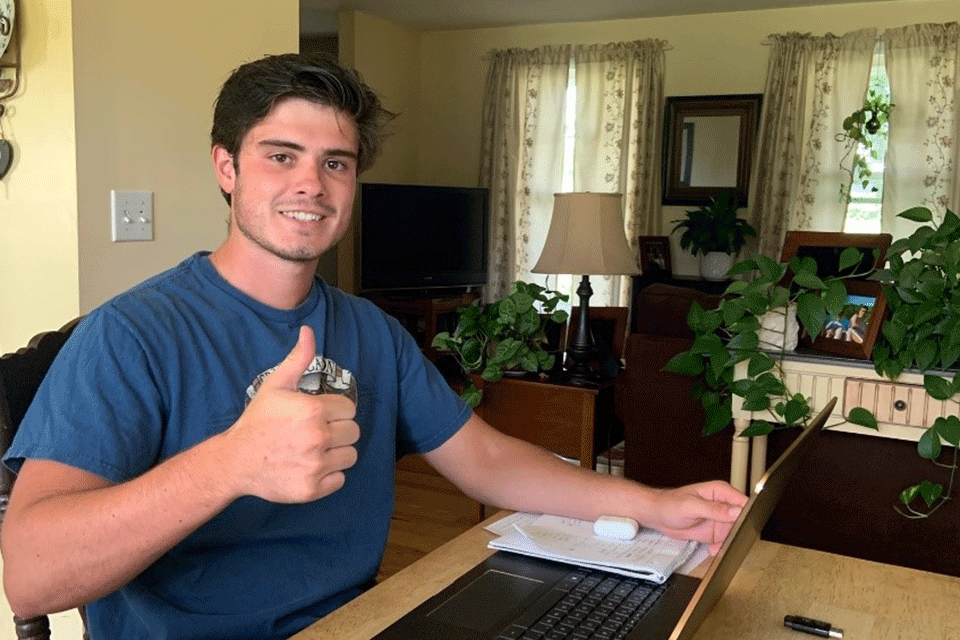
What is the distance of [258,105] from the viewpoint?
130cm

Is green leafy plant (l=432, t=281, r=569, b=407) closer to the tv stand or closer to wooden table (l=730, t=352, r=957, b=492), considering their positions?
wooden table (l=730, t=352, r=957, b=492)

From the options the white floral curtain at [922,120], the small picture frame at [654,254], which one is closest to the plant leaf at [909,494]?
the white floral curtain at [922,120]

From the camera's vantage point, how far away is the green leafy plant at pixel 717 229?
6.30m

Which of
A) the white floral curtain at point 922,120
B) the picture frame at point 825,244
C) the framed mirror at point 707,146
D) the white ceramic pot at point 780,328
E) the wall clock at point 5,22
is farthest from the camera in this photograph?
the framed mirror at point 707,146

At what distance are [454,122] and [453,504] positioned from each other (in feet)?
14.8

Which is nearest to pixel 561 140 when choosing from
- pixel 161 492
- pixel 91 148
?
pixel 91 148

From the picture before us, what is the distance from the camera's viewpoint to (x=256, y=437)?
0.88 meters

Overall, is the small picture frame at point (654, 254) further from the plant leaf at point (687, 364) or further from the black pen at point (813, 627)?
the black pen at point (813, 627)

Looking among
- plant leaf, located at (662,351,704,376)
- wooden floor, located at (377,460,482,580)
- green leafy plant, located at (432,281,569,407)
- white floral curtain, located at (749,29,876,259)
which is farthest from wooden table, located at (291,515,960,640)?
white floral curtain, located at (749,29,876,259)

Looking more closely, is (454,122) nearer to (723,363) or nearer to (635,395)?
(635,395)

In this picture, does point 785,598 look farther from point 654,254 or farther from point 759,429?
point 654,254

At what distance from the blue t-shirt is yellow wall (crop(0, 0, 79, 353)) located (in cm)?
88

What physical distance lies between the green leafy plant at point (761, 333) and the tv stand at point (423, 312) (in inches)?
151

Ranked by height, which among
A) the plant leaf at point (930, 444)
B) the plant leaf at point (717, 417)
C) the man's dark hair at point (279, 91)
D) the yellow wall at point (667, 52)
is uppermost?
the yellow wall at point (667, 52)
